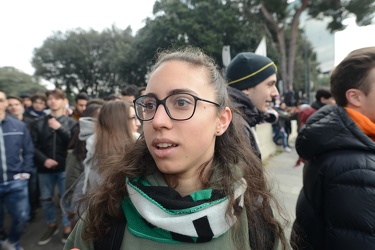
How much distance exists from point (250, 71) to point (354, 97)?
924 millimetres

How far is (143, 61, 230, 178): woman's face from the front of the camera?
103 cm

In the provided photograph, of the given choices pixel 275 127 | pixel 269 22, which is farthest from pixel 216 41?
pixel 275 127

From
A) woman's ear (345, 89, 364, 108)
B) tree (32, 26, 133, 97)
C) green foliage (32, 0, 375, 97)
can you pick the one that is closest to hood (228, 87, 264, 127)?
woman's ear (345, 89, 364, 108)

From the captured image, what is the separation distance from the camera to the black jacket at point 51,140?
3672 millimetres

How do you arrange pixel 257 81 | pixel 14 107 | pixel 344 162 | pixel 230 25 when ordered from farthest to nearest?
pixel 230 25 < pixel 14 107 < pixel 257 81 < pixel 344 162

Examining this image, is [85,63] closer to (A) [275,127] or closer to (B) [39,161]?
(A) [275,127]

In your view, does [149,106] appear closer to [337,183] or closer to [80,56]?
[337,183]

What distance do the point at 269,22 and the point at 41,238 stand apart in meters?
20.1

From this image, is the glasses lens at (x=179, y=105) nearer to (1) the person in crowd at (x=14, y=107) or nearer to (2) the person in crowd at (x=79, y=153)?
(2) the person in crowd at (x=79, y=153)

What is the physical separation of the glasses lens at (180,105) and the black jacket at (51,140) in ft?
10.1

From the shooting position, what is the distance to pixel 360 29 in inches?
62.7

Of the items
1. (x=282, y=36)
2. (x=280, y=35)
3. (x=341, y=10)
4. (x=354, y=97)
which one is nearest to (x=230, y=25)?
(x=280, y=35)

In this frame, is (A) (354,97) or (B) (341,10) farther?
(B) (341,10)

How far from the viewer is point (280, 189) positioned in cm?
239
